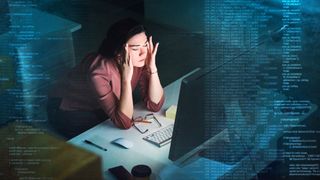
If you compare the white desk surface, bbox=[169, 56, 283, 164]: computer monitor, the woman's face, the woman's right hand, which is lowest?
the white desk surface

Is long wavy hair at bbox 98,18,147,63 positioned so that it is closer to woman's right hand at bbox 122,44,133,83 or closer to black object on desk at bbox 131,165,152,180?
woman's right hand at bbox 122,44,133,83

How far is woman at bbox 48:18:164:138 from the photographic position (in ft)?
4.68

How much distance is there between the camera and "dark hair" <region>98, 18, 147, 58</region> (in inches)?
55.6

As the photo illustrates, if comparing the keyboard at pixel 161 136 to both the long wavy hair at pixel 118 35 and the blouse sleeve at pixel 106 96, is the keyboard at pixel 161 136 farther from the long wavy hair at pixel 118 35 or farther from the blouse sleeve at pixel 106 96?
the long wavy hair at pixel 118 35

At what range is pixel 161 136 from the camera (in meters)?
1.51

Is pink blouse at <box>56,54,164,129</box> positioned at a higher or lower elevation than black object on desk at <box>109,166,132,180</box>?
higher

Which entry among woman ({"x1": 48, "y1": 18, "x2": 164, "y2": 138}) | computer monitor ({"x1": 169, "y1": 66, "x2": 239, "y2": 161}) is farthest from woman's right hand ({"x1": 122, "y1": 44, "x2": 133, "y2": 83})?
computer monitor ({"x1": 169, "y1": 66, "x2": 239, "y2": 161})

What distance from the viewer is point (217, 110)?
1.45m

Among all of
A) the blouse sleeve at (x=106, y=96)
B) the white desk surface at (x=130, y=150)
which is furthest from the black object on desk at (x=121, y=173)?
the blouse sleeve at (x=106, y=96)

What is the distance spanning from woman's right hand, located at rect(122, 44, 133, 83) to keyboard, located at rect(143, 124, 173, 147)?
16 centimetres

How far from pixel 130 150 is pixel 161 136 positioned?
0.09m

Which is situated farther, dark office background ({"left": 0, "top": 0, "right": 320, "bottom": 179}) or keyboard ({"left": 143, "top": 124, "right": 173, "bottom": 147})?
keyboard ({"left": 143, "top": 124, "right": 173, "bottom": 147})

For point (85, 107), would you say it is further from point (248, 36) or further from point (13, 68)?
point (248, 36)

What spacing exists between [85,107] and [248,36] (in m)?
0.42
